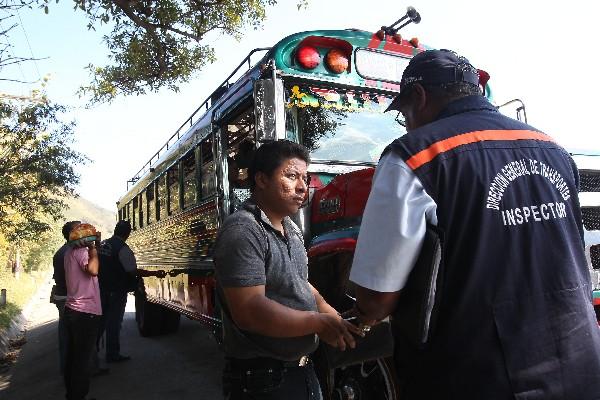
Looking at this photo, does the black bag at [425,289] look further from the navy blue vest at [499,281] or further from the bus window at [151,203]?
the bus window at [151,203]

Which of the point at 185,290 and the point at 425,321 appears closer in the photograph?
the point at 425,321

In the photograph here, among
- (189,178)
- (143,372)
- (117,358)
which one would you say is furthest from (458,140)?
(117,358)

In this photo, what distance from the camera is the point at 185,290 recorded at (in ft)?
19.5

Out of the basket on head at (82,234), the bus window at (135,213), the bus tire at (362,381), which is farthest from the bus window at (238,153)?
the bus window at (135,213)

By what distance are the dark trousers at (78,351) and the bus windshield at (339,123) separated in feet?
8.74

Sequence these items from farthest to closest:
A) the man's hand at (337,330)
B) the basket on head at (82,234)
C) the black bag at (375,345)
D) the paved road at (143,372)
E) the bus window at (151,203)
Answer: the bus window at (151,203)
the paved road at (143,372)
the basket on head at (82,234)
the black bag at (375,345)
the man's hand at (337,330)

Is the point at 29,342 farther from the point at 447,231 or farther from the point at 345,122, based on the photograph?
the point at 447,231

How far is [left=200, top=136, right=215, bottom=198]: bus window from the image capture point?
4959 mm

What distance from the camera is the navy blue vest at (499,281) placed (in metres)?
1.22

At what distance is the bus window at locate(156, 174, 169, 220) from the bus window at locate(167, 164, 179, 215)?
27 centimetres

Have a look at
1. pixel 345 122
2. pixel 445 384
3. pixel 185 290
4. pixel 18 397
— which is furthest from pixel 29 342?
pixel 445 384

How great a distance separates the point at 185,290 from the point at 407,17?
12.4ft

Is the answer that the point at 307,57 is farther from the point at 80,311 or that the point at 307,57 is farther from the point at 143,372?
the point at 143,372

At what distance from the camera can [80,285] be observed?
478 centimetres
